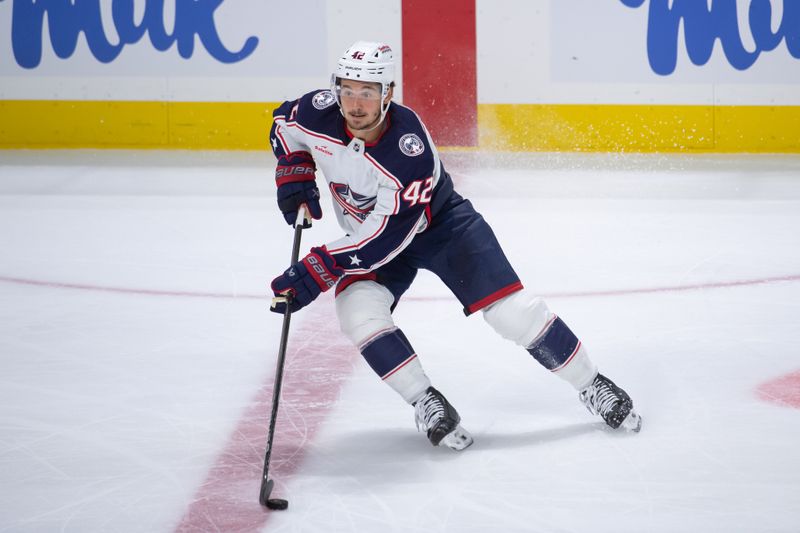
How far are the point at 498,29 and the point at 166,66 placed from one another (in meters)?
1.72

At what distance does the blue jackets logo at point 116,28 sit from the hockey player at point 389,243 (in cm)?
384

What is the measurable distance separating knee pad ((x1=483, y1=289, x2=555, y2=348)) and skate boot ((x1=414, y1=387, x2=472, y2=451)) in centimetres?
19

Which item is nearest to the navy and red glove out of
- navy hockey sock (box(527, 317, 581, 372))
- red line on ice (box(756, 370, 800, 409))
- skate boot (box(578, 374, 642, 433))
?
navy hockey sock (box(527, 317, 581, 372))

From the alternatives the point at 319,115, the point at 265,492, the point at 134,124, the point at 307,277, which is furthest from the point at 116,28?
the point at 265,492

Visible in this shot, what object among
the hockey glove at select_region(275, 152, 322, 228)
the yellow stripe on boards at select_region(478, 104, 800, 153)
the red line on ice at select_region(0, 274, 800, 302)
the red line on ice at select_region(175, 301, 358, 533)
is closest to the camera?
the red line on ice at select_region(175, 301, 358, 533)

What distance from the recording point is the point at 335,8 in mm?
6168

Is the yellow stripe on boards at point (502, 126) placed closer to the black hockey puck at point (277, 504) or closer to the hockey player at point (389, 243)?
the hockey player at point (389, 243)

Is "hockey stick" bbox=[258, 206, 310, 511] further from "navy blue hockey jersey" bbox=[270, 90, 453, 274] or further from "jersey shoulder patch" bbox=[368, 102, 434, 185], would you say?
"jersey shoulder patch" bbox=[368, 102, 434, 185]

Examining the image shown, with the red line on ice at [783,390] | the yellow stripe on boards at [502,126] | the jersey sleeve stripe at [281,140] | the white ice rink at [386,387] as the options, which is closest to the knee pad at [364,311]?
the white ice rink at [386,387]

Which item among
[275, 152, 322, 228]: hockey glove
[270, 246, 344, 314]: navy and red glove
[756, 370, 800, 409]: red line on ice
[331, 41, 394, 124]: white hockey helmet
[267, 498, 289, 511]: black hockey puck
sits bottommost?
[756, 370, 800, 409]: red line on ice

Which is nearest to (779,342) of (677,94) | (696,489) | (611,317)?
(611,317)

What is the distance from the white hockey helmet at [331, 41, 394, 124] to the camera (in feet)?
7.27

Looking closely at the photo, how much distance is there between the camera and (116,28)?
244 inches

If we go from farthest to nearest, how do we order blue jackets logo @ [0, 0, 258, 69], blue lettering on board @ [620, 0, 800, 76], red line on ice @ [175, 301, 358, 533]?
blue jackets logo @ [0, 0, 258, 69] < blue lettering on board @ [620, 0, 800, 76] < red line on ice @ [175, 301, 358, 533]
